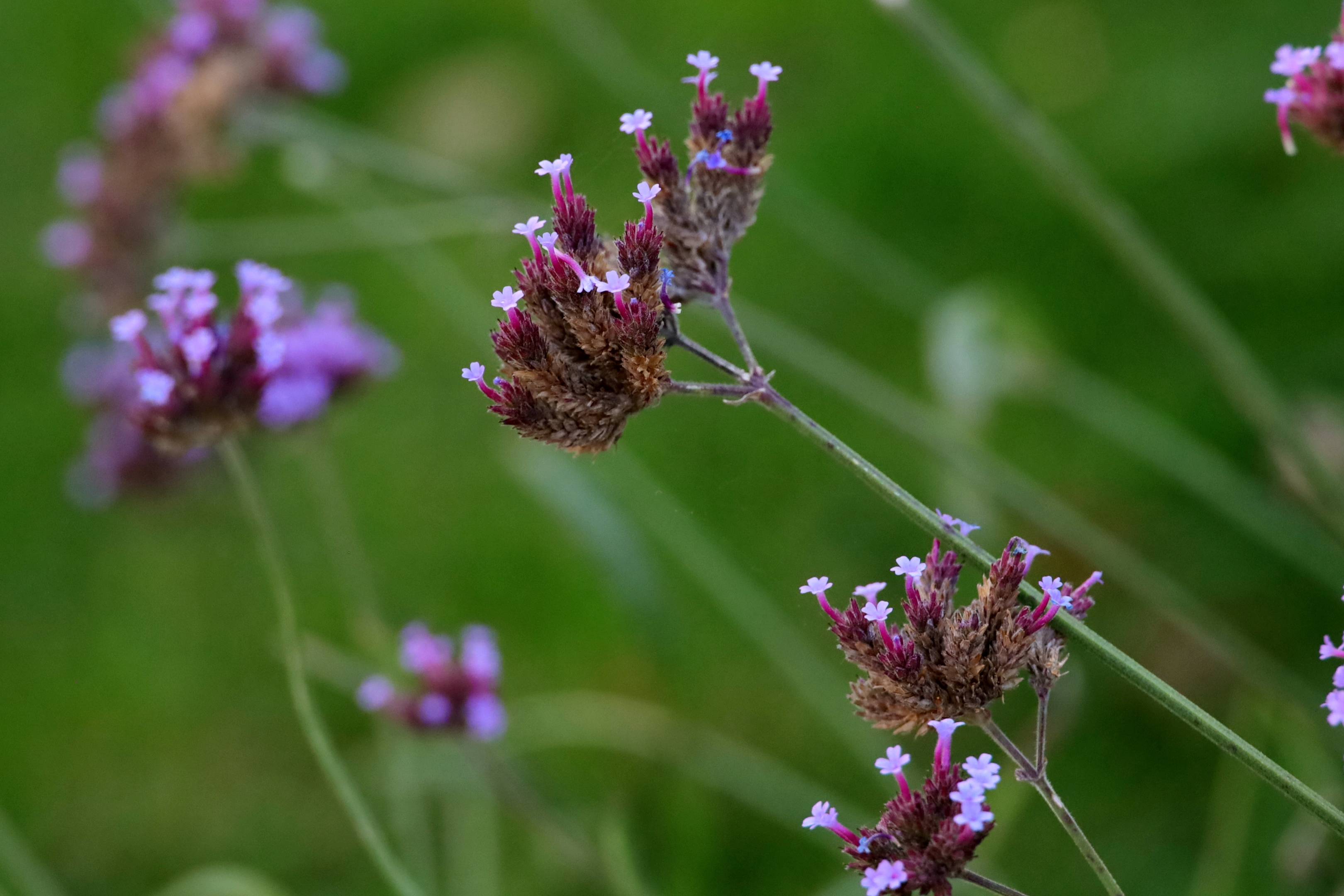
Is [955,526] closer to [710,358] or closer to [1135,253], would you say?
[710,358]

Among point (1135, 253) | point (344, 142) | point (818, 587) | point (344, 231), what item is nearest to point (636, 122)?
point (818, 587)

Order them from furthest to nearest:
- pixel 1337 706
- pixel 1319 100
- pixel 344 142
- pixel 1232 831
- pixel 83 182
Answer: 1. pixel 83 182
2. pixel 344 142
3. pixel 1232 831
4. pixel 1319 100
5. pixel 1337 706

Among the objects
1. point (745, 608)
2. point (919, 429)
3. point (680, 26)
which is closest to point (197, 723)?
point (745, 608)

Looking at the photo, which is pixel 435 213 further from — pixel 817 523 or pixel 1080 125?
pixel 1080 125

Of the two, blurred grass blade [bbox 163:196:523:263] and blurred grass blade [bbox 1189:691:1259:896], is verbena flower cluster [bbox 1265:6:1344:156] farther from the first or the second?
blurred grass blade [bbox 163:196:523:263]

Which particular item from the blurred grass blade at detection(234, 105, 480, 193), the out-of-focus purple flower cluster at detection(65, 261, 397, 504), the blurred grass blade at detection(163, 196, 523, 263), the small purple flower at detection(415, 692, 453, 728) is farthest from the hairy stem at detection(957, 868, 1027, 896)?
the blurred grass blade at detection(234, 105, 480, 193)

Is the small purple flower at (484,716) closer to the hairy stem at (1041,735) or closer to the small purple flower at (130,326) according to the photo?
the small purple flower at (130,326)

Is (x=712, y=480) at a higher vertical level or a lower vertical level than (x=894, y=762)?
higher

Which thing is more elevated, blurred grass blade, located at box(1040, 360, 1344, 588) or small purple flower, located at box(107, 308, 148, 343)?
blurred grass blade, located at box(1040, 360, 1344, 588)
